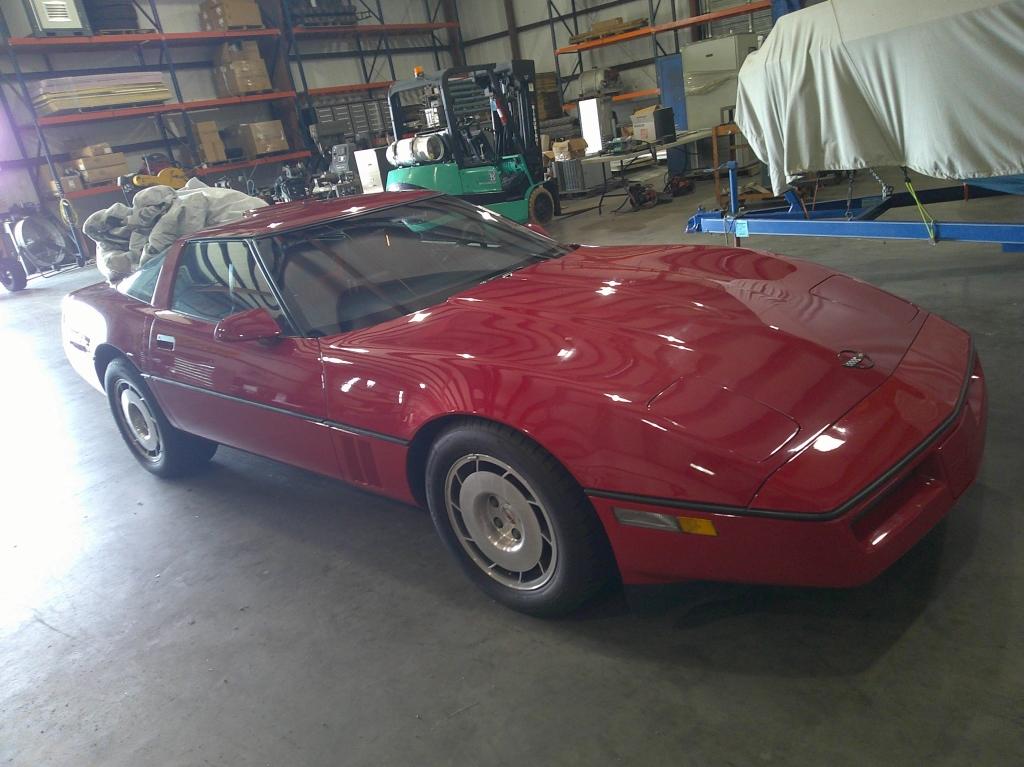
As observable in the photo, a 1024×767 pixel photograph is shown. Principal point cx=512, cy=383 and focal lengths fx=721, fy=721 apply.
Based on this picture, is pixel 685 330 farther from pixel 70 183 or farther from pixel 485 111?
pixel 70 183

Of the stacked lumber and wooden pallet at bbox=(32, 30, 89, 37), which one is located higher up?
wooden pallet at bbox=(32, 30, 89, 37)

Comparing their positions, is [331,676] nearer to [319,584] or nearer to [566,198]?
[319,584]

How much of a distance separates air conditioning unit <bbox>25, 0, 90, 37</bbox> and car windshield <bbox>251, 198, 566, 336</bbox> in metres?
12.3

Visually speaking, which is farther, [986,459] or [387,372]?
[986,459]

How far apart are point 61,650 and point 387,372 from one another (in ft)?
4.69

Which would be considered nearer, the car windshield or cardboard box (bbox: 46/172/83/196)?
the car windshield

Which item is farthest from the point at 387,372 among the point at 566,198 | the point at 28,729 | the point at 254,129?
the point at 254,129

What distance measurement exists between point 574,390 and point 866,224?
122 inches

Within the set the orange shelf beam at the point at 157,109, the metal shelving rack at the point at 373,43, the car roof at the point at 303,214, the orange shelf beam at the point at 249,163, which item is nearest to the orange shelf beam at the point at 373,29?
the metal shelving rack at the point at 373,43

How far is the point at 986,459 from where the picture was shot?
92.7 inches

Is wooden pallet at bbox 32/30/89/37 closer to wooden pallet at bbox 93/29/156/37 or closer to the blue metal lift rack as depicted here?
wooden pallet at bbox 93/29/156/37

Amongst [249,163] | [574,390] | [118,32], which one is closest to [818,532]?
[574,390]

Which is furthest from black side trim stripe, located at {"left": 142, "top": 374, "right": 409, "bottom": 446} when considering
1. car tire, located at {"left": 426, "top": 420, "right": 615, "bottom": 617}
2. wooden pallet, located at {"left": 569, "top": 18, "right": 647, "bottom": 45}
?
wooden pallet, located at {"left": 569, "top": 18, "right": 647, "bottom": 45}

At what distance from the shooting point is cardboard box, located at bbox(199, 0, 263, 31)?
13.9 m
